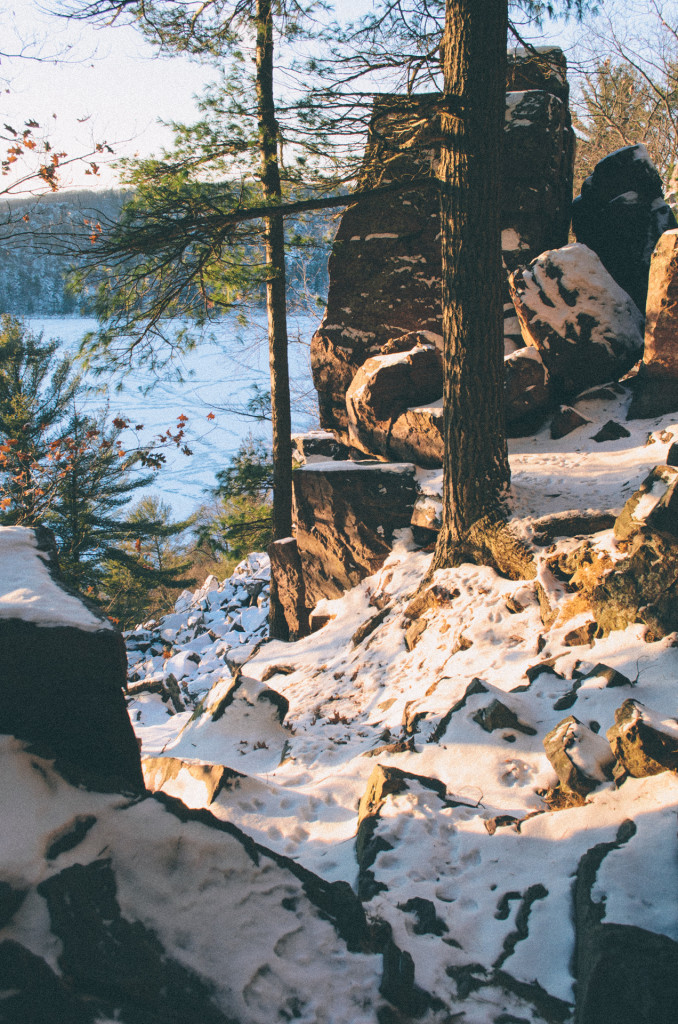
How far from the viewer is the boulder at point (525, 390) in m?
6.79

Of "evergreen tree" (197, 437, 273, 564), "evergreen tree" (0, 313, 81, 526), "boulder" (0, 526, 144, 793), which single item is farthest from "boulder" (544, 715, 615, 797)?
"evergreen tree" (0, 313, 81, 526)

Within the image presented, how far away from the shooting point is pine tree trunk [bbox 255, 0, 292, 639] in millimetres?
7245

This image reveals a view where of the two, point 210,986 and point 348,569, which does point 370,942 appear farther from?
point 348,569

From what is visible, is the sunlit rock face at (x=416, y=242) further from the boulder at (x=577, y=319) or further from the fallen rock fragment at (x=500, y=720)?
the fallen rock fragment at (x=500, y=720)

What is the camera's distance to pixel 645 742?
8.04ft

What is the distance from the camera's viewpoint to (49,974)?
4.88ft

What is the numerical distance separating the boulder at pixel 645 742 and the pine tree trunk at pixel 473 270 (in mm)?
2724

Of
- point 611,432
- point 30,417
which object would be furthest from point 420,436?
point 30,417

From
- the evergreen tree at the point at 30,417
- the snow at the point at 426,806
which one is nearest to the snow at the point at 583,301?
the snow at the point at 426,806

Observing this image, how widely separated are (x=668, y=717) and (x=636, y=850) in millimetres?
732

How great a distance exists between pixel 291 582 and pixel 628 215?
641cm

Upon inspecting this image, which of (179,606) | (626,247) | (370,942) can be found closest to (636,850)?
(370,942)

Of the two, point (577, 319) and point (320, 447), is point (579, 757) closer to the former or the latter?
point (577, 319)

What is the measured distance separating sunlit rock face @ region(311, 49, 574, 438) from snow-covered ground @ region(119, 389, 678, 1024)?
257 cm
